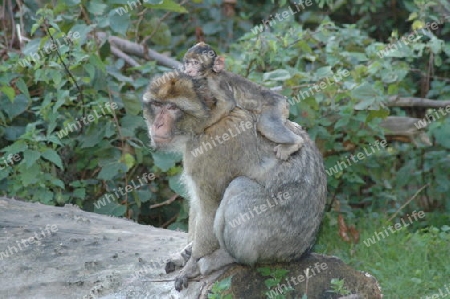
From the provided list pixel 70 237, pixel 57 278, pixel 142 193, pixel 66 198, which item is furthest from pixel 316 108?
pixel 57 278

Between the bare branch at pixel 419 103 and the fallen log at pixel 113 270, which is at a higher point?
the fallen log at pixel 113 270

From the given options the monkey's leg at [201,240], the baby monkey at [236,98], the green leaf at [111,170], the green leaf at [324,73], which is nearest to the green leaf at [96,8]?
the green leaf at [111,170]

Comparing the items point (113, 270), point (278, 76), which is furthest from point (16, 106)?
point (113, 270)

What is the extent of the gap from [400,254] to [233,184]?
283 centimetres

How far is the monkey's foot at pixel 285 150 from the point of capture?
18.5 ft

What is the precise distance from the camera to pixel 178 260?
574cm

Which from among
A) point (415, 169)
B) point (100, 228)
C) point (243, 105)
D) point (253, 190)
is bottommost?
point (415, 169)

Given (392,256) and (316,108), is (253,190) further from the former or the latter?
(316,108)

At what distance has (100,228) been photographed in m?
6.68

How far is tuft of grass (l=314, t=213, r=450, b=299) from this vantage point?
23.0 ft

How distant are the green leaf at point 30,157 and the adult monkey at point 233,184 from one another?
2.76m

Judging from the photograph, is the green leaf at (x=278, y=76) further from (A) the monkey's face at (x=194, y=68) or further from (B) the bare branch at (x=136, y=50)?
(A) the monkey's face at (x=194, y=68)

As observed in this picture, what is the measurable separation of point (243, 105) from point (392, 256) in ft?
9.15

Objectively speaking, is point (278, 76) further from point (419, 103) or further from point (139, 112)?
point (419, 103)
